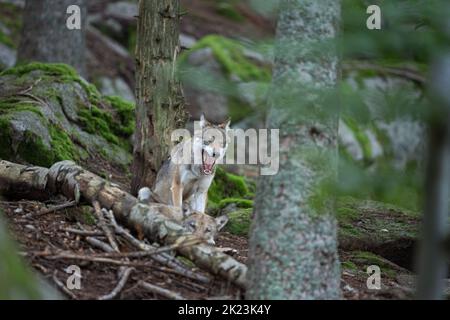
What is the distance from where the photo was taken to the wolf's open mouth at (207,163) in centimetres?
980

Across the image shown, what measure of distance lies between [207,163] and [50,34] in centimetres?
650

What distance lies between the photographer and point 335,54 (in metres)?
5.37

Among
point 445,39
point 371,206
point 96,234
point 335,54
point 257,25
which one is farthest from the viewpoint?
point 257,25

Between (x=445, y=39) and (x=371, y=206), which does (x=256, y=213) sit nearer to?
(x=445, y=39)

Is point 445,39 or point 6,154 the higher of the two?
point 445,39

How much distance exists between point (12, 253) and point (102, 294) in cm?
126

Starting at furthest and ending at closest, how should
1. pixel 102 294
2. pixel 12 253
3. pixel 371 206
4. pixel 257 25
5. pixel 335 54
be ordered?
pixel 257 25
pixel 371 206
pixel 102 294
pixel 335 54
pixel 12 253

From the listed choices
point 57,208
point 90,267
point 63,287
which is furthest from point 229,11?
point 63,287

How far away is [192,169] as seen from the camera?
9.81 meters

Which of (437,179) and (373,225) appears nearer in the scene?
(437,179)

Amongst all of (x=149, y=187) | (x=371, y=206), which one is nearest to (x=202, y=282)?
(x=149, y=187)

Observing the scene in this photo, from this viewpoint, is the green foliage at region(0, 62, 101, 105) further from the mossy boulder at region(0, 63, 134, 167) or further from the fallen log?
the fallen log

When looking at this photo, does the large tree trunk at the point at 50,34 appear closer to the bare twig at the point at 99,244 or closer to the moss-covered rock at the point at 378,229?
the moss-covered rock at the point at 378,229

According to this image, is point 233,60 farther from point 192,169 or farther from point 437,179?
point 437,179
